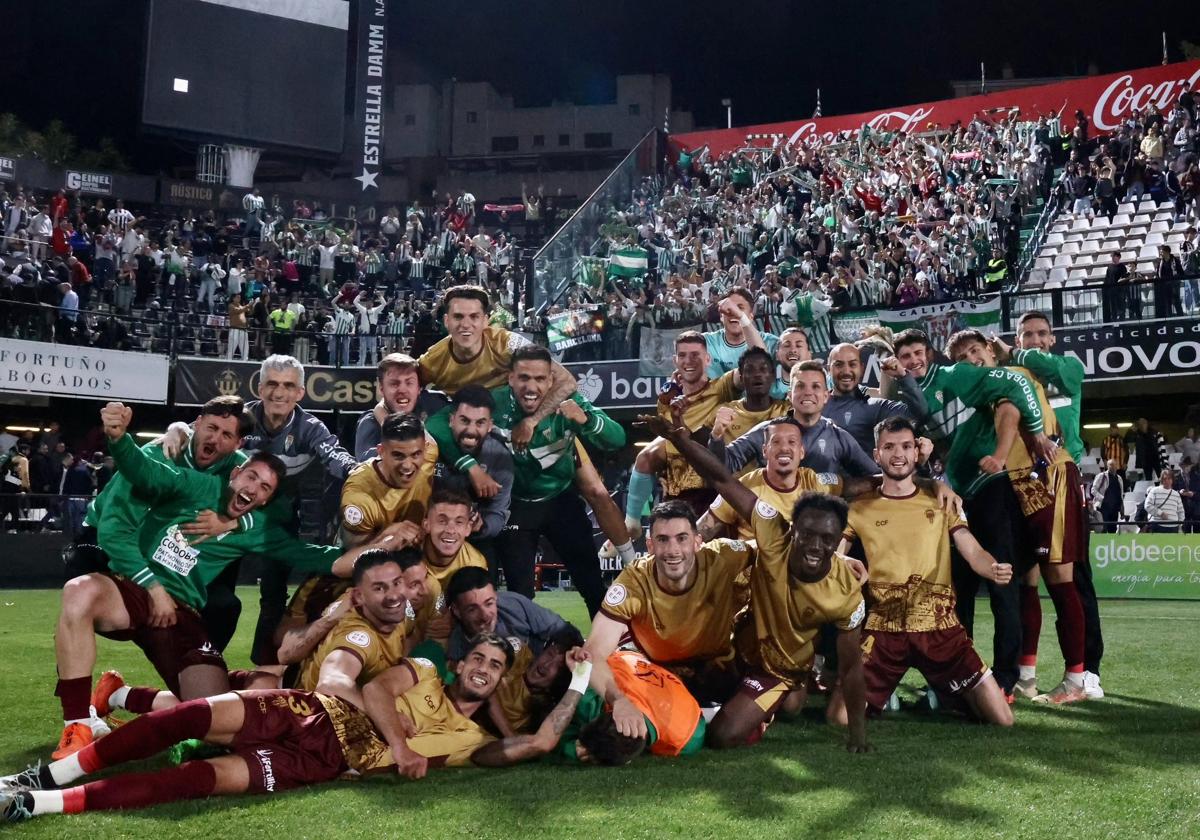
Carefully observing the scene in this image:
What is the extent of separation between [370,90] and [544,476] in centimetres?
3168

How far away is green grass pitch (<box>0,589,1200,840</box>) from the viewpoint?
12.7 feet

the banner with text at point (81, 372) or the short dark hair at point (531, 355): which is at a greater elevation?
the banner with text at point (81, 372)

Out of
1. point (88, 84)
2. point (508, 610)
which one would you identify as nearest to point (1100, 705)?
point (508, 610)

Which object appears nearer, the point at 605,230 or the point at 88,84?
the point at 605,230

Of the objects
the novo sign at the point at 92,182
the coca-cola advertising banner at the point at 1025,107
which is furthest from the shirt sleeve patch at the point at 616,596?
the novo sign at the point at 92,182

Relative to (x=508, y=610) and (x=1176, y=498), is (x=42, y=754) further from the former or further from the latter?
(x=1176, y=498)

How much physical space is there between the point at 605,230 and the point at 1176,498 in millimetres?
11943

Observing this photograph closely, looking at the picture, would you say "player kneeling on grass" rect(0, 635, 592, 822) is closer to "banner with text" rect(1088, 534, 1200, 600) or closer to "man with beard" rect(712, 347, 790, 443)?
"man with beard" rect(712, 347, 790, 443)

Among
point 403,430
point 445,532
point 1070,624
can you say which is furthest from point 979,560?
point 403,430

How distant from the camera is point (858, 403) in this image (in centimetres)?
725

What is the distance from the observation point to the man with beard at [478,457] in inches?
256

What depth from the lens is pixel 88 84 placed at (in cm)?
4194

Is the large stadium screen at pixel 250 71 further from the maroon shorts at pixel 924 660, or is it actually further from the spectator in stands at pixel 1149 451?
the maroon shorts at pixel 924 660

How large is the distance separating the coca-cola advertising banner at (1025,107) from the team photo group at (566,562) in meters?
21.7
